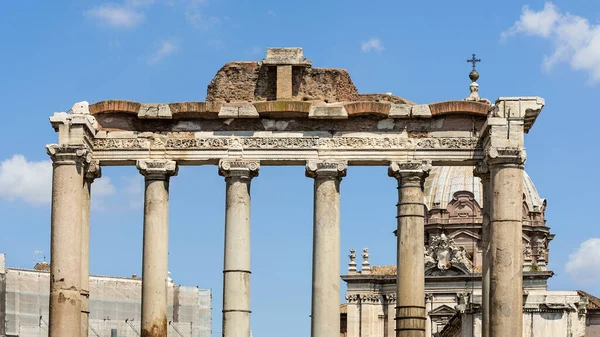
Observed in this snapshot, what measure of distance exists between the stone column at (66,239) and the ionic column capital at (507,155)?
8.69 meters

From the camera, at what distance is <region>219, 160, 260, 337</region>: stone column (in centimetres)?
3356

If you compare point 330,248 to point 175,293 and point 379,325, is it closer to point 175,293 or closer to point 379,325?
point 175,293

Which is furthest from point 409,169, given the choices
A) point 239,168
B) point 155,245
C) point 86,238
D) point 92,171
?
point 86,238

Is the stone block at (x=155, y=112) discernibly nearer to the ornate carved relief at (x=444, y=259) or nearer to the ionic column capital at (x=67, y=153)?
the ionic column capital at (x=67, y=153)

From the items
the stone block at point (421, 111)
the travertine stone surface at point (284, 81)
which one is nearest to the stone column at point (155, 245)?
the travertine stone surface at point (284, 81)

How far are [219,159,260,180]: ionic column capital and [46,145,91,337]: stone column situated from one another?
300cm

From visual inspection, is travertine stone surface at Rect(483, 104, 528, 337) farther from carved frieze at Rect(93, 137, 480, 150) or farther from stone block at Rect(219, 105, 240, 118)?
stone block at Rect(219, 105, 240, 118)

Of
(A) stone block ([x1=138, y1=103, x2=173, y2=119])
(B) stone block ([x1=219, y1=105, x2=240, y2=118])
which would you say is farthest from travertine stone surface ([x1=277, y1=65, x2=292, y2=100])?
(A) stone block ([x1=138, y1=103, x2=173, y2=119])

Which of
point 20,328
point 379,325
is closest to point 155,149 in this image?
point 20,328

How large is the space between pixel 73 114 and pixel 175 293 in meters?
38.0

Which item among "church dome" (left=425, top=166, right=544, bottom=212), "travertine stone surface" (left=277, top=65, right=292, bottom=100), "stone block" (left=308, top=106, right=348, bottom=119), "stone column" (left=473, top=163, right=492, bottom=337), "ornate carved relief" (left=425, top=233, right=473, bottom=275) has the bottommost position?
"stone column" (left=473, top=163, right=492, bottom=337)

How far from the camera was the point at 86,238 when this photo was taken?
112ft

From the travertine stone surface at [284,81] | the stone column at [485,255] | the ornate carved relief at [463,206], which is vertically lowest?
the stone column at [485,255]

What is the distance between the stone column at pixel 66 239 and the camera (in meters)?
32.9
